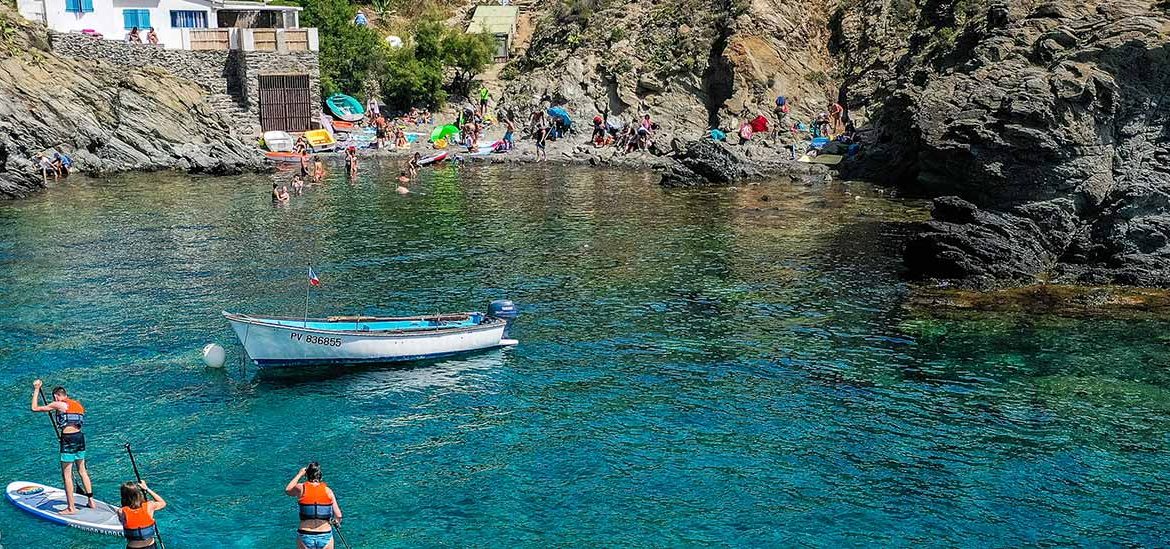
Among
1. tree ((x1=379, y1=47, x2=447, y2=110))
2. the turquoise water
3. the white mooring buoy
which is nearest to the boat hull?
the turquoise water

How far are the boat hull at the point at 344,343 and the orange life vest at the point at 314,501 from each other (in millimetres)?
11166

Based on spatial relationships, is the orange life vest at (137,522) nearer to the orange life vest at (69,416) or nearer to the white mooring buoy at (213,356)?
the orange life vest at (69,416)

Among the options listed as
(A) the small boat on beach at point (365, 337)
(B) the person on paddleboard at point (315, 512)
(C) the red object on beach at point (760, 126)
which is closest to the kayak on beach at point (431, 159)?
(C) the red object on beach at point (760, 126)

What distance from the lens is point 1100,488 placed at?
2348 centimetres

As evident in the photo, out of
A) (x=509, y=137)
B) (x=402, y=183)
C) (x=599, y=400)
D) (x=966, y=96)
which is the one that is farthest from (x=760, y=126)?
(x=599, y=400)

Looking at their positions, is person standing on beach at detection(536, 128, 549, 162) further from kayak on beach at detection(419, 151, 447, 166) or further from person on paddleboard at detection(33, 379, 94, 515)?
person on paddleboard at detection(33, 379, 94, 515)

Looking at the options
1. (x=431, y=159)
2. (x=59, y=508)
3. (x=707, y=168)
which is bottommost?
(x=59, y=508)

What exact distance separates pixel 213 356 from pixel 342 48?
176ft

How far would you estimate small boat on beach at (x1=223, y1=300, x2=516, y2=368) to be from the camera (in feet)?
93.8

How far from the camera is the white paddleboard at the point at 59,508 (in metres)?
20.9

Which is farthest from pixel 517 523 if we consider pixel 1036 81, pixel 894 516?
pixel 1036 81

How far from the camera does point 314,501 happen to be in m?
17.8

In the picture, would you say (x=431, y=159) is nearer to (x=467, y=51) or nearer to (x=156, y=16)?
(x=467, y=51)

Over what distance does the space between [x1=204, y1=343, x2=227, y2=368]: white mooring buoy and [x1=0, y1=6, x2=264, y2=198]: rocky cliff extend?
1309 inches
